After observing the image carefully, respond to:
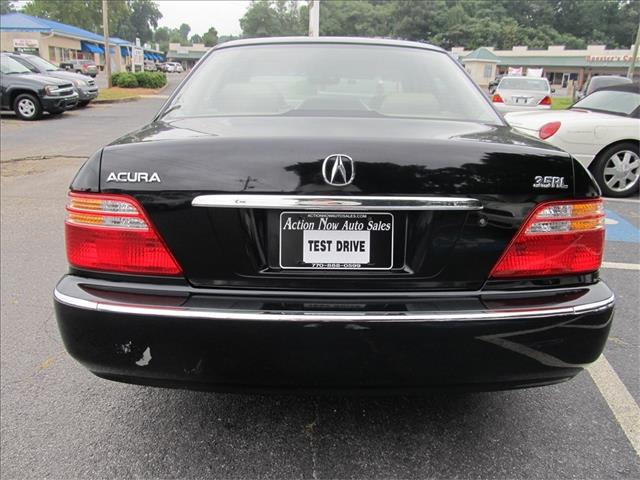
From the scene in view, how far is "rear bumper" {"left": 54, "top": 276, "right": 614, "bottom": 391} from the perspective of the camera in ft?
5.81

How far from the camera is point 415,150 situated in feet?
6.04

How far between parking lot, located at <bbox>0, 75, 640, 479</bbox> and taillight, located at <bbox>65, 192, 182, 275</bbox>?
0.82 m

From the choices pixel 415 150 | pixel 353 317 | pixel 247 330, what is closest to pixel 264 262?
pixel 247 330

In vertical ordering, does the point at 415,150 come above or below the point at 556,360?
above

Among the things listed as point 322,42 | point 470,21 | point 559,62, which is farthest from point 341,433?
point 470,21

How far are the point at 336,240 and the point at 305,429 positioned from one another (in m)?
0.98

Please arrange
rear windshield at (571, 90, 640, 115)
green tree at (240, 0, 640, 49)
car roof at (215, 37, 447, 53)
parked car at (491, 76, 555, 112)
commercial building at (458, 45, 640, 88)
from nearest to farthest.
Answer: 1. car roof at (215, 37, 447, 53)
2. rear windshield at (571, 90, 640, 115)
3. parked car at (491, 76, 555, 112)
4. commercial building at (458, 45, 640, 88)
5. green tree at (240, 0, 640, 49)

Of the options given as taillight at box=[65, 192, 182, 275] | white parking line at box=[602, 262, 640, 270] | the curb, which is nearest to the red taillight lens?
white parking line at box=[602, 262, 640, 270]

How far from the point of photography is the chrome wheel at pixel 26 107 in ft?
49.5

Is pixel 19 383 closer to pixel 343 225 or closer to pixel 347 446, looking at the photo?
pixel 347 446

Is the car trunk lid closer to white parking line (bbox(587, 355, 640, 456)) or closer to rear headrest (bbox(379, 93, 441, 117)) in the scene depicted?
rear headrest (bbox(379, 93, 441, 117))

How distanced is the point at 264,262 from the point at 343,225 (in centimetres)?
30

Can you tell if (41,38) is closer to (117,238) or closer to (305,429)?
(117,238)

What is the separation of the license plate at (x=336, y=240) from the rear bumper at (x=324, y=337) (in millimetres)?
133
